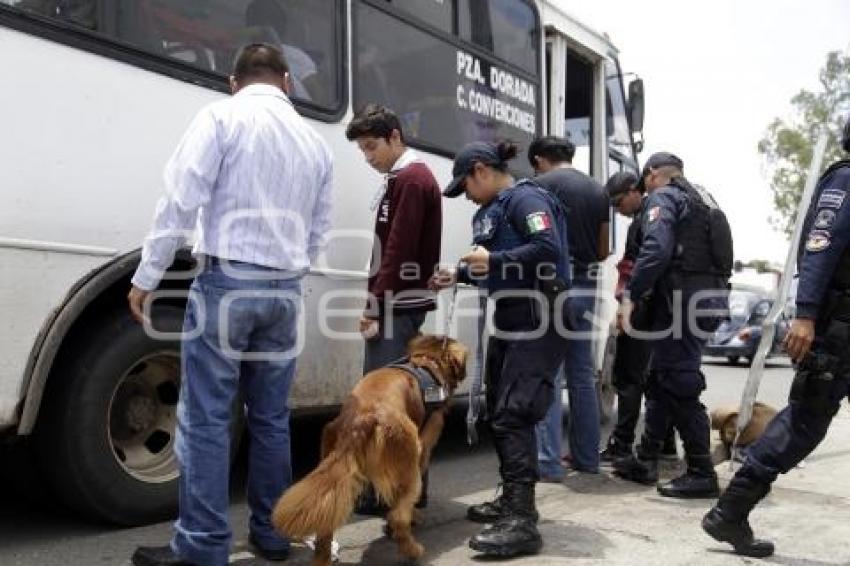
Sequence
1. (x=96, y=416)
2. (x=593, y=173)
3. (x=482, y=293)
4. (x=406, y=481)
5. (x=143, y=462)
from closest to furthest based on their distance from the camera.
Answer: (x=406, y=481), (x=96, y=416), (x=143, y=462), (x=482, y=293), (x=593, y=173)

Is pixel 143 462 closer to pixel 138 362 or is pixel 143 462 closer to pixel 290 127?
pixel 138 362

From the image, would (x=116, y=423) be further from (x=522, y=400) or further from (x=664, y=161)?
(x=664, y=161)

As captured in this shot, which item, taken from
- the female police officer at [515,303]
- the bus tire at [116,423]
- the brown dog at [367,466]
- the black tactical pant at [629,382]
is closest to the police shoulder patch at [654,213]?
the black tactical pant at [629,382]

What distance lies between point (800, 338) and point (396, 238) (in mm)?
1722

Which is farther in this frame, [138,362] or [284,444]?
[138,362]

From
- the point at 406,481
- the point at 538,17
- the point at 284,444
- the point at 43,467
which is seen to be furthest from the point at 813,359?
the point at 538,17

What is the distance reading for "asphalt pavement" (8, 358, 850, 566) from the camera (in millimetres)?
3391

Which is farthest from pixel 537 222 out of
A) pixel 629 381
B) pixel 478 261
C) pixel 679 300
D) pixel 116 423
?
pixel 629 381

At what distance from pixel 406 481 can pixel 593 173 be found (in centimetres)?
439

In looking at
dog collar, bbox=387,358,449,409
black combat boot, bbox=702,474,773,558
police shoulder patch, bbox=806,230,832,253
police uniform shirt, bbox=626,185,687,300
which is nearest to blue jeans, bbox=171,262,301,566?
dog collar, bbox=387,358,449,409

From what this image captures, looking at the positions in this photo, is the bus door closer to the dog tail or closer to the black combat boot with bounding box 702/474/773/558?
the black combat boot with bounding box 702/474/773/558

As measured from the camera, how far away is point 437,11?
5.05 meters

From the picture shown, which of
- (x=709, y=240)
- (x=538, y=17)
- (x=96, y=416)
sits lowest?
(x=96, y=416)

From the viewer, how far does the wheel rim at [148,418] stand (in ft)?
12.0
